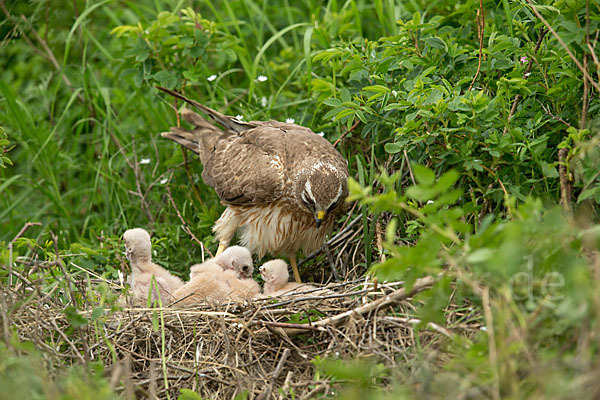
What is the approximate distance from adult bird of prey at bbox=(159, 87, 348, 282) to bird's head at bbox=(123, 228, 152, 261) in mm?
743

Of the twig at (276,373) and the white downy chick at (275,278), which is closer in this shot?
the twig at (276,373)

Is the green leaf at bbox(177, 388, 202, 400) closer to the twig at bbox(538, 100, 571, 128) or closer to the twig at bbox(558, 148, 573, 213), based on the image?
the twig at bbox(558, 148, 573, 213)

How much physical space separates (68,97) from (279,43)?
7.42 feet

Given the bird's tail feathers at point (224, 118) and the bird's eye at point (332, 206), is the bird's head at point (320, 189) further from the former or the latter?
the bird's tail feathers at point (224, 118)

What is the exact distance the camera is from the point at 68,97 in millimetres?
6949

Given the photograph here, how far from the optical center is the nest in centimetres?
335

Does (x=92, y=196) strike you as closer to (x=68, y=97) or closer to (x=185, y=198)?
(x=185, y=198)

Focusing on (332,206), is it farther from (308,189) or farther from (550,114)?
(550,114)

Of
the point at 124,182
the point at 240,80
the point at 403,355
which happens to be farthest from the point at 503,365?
the point at 240,80

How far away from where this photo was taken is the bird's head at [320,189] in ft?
15.0

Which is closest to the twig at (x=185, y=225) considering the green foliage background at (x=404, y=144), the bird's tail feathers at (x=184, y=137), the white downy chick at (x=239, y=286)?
the green foliage background at (x=404, y=144)

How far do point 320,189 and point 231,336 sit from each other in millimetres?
1251

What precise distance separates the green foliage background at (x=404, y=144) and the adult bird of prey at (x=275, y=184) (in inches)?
9.5

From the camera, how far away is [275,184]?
4.81 m
